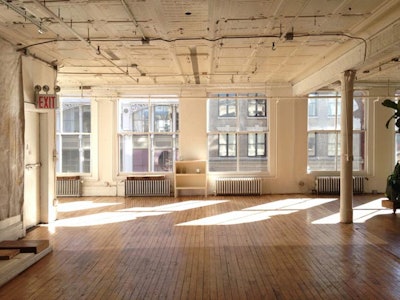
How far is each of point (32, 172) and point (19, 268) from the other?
113 inches

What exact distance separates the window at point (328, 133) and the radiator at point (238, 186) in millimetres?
1749

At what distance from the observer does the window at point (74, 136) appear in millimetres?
11367

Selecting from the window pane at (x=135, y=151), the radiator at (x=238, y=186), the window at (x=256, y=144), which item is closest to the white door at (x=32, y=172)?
the window pane at (x=135, y=151)

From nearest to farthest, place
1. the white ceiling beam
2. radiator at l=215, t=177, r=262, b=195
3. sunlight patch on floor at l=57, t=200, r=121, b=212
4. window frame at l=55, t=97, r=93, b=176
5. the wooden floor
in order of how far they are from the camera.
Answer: the wooden floor, the white ceiling beam, sunlight patch on floor at l=57, t=200, r=121, b=212, radiator at l=215, t=177, r=262, b=195, window frame at l=55, t=97, r=93, b=176

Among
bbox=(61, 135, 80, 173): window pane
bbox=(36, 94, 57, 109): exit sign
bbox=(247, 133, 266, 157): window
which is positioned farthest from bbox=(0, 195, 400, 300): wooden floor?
bbox=(247, 133, 266, 157): window

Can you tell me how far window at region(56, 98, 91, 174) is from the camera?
11367 mm

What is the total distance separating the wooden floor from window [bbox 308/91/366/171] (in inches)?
101

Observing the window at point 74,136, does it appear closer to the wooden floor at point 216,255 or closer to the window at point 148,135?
the window at point 148,135

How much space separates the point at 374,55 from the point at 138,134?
7.29m

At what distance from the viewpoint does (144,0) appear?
15.1ft

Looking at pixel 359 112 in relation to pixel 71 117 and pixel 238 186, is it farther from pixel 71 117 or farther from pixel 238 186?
pixel 71 117

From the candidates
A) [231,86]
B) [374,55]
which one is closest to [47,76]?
[231,86]

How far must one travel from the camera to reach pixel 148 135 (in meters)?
11.5

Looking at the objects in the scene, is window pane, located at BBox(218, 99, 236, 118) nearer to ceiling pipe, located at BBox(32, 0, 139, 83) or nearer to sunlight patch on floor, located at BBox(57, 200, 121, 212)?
ceiling pipe, located at BBox(32, 0, 139, 83)
